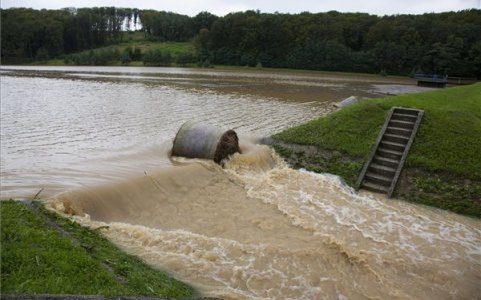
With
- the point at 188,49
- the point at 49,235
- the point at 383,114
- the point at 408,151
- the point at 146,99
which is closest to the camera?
the point at 49,235

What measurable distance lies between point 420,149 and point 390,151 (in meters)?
1.08

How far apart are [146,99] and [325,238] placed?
23888 millimetres

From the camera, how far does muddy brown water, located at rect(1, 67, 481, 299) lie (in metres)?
8.55

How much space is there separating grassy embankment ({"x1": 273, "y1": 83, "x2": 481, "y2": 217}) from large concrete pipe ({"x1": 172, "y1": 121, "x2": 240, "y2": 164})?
2.83 metres

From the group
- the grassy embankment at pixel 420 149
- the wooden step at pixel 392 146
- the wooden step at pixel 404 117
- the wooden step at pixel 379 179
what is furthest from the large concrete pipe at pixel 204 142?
the wooden step at pixel 404 117

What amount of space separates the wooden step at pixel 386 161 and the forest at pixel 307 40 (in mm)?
70314

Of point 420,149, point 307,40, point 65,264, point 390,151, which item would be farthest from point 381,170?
point 307,40

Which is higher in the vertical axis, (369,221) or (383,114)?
Result: (383,114)

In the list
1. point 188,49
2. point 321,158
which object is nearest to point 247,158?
point 321,158

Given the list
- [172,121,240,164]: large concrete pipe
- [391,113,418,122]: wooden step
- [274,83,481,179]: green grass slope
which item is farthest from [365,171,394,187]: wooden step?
[172,121,240,164]: large concrete pipe

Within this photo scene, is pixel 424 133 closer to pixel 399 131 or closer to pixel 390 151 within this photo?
pixel 399 131

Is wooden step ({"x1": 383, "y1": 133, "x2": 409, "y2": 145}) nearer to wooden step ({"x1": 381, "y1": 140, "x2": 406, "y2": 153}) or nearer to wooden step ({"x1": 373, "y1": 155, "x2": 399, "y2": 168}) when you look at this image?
wooden step ({"x1": 381, "y1": 140, "x2": 406, "y2": 153})

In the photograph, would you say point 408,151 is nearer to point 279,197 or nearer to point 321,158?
point 321,158

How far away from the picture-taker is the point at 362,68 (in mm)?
89812
